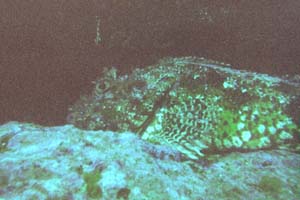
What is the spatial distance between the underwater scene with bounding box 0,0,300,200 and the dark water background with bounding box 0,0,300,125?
0.02 meters

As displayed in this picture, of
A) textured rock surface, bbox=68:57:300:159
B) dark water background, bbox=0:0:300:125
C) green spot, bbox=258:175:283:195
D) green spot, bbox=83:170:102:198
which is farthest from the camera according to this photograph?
dark water background, bbox=0:0:300:125

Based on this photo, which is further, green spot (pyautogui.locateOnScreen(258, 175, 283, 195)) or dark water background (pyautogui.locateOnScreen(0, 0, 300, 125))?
dark water background (pyautogui.locateOnScreen(0, 0, 300, 125))

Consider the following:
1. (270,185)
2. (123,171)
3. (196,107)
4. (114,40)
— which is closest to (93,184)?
(123,171)

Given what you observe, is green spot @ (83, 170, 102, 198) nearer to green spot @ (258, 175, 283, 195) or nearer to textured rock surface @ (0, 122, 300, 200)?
textured rock surface @ (0, 122, 300, 200)

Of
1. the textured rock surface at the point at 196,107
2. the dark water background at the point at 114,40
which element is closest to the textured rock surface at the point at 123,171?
the textured rock surface at the point at 196,107

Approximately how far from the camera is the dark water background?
4305 millimetres

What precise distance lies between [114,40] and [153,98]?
122 cm

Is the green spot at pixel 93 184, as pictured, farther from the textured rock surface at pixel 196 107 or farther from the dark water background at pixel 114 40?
the dark water background at pixel 114 40

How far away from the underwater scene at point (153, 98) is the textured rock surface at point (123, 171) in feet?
0.04

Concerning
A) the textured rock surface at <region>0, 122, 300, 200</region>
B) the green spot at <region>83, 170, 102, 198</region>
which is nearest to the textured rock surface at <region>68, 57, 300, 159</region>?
the textured rock surface at <region>0, 122, 300, 200</region>

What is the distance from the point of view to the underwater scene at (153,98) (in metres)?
2.48

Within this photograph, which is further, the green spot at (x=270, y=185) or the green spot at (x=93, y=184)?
the green spot at (x=270, y=185)

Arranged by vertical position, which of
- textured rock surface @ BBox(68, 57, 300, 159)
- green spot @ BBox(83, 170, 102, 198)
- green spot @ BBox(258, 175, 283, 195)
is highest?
textured rock surface @ BBox(68, 57, 300, 159)

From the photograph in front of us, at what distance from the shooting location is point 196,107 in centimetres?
395
